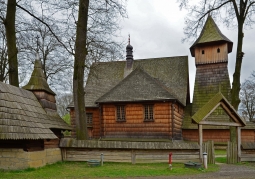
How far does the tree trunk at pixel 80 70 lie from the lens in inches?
549

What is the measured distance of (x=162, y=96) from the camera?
792 inches

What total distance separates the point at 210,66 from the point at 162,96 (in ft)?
23.0

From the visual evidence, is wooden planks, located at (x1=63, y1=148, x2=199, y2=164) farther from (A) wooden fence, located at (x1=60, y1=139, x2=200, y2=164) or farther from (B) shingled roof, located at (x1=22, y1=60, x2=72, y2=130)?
(B) shingled roof, located at (x1=22, y1=60, x2=72, y2=130)

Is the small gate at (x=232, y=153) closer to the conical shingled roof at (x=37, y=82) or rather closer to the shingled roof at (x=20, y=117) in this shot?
the shingled roof at (x=20, y=117)

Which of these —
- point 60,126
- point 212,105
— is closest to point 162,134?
point 212,105

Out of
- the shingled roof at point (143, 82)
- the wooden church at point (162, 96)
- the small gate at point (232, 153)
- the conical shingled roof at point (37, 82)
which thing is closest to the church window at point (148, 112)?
the wooden church at point (162, 96)

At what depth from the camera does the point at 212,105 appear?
12680mm

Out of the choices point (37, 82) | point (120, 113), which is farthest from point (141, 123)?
point (37, 82)

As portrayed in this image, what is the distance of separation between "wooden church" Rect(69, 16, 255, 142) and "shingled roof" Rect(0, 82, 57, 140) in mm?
7340

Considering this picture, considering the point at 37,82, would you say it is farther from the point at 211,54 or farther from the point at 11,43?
the point at 211,54

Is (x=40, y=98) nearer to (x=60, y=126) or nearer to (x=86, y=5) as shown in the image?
(x=60, y=126)

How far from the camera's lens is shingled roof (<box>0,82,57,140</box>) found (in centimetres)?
943

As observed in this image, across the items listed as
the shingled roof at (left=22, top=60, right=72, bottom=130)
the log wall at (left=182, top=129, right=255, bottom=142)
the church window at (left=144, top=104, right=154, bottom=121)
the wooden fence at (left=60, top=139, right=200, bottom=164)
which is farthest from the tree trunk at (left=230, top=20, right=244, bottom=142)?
the shingled roof at (left=22, top=60, right=72, bottom=130)

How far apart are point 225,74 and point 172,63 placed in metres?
5.05
